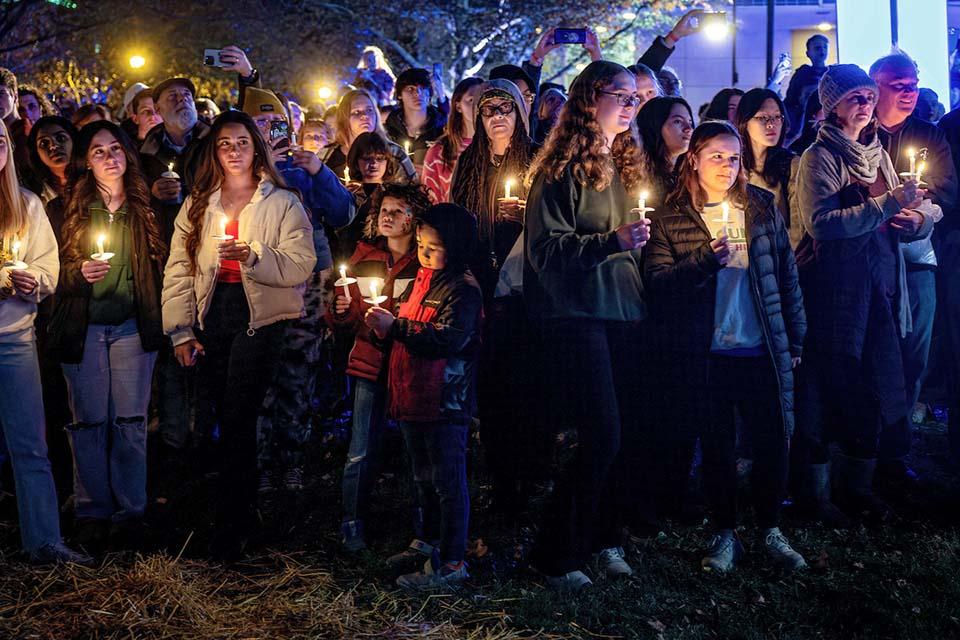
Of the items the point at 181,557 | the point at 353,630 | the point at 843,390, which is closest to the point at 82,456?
the point at 181,557

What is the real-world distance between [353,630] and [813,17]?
42503 millimetres

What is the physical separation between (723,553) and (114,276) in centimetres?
392

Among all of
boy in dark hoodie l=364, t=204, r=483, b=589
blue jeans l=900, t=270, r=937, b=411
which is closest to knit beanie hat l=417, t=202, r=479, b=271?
boy in dark hoodie l=364, t=204, r=483, b=589

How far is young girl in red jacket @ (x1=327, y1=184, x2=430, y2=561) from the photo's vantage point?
562cm

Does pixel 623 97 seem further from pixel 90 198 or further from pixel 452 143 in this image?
pixel 90 198

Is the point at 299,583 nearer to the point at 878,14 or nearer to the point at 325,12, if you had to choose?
the point at 878,14

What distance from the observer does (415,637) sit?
15.0 ft

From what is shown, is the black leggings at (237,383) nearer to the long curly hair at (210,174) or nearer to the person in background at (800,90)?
the long curly hair at (210,174)

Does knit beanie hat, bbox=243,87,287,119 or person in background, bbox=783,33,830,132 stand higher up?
person in background, bbox=783,33,830,132

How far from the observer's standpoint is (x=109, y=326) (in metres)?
6.19

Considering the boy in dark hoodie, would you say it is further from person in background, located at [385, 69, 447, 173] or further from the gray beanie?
Answer: person in background, located at [385, 69, 447, 173]

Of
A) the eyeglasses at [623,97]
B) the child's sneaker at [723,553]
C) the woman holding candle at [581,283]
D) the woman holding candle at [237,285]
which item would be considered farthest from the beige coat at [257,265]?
the child's sneaker at [723,553]

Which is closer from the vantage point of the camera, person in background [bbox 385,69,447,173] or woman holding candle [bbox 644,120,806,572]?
woman holding candle [bbox 644,120,806,572]

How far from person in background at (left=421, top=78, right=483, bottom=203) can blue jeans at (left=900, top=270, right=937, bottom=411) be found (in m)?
3.23
